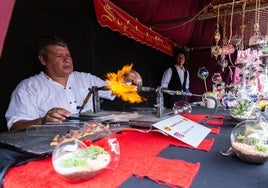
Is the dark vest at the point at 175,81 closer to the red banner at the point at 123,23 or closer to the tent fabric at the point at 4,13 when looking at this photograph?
the red banner at the point at 123,23

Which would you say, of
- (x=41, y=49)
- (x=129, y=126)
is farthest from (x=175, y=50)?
(x=129, y=126)

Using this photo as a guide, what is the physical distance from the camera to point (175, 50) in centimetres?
542

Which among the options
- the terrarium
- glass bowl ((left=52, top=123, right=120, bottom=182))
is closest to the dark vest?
the terrarium

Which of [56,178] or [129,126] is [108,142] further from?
[129,126]

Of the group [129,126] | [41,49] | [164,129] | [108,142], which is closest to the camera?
[108,142]

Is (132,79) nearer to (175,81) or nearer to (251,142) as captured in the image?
(251,142)

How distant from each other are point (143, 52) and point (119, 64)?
0.94 meters

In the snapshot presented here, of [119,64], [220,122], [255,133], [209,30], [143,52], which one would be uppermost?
[209,30]

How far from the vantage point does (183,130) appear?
1086 mm

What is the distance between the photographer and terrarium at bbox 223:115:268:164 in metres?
0.73

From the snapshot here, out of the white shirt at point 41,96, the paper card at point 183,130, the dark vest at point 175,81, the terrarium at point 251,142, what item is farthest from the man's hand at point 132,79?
the dark vest at point 175,81

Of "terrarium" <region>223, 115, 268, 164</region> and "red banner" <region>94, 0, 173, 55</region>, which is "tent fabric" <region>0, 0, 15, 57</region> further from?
"red banner" <region>94, 0, 173, 55</region>

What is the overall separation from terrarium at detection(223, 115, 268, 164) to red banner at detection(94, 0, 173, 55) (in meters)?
1.94

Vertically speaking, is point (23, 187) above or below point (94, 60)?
below
